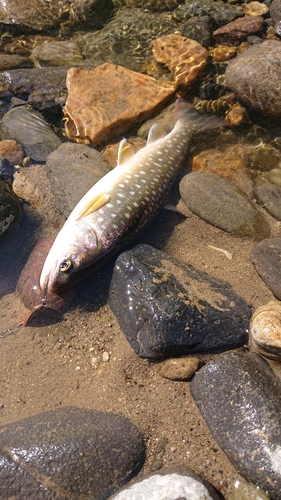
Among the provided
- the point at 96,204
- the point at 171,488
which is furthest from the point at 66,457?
the point at 96,204

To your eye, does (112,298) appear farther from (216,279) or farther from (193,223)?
(193,223)

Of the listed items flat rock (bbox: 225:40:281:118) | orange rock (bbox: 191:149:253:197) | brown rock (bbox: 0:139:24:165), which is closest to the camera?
orange rock (bbox: 191:149:253:197)

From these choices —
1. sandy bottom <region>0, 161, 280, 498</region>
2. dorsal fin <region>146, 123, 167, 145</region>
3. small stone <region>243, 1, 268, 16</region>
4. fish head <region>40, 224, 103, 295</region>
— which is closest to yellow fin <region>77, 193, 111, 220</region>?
fish head <region>40, 224, 103, 295</region>

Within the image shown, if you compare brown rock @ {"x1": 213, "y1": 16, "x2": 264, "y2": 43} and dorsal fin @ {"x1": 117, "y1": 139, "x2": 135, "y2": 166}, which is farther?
brown rock @ {"x1": 213, "y1": 16, "x2": 264, "y2": 43}

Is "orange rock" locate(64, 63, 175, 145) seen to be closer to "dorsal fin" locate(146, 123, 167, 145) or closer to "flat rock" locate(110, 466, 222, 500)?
"dorsal fin" locate(146, 123, 167, 145)

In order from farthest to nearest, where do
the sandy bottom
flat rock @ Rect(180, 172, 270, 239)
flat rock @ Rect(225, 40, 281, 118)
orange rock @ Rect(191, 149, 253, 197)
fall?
flat rock @ Rect(225, 40, 281, 118), orange rock @ Rect(191, 149, 253, 197), flat rock @ Rect(180, 172, 270, 239), the sandy bottom

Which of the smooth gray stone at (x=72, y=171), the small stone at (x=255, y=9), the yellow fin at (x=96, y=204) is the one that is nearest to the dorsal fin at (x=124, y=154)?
the smooth gray stone at (x=72, y=171)

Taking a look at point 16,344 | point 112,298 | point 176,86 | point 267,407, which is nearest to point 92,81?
point 176,86

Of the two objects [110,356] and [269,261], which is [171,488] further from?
[269,261]
